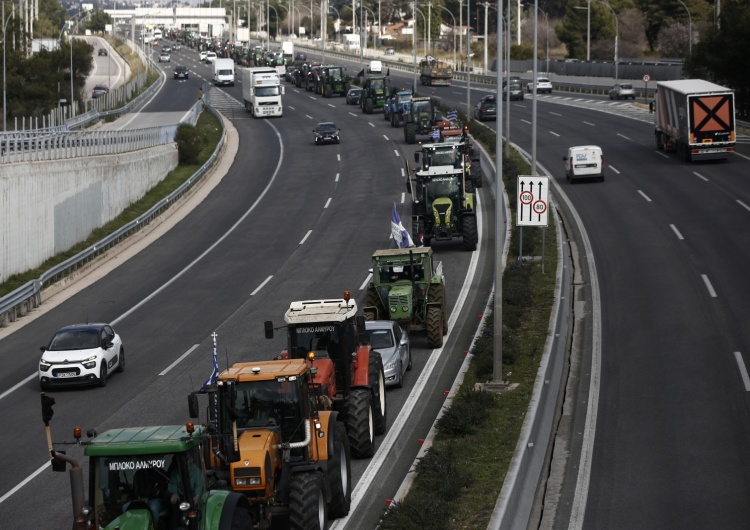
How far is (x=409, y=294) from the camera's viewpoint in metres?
29.8

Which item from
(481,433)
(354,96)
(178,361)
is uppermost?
(354,96)

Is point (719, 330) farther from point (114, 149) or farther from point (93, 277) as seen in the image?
point (114, 149)

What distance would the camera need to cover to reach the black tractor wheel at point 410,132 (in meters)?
70.8

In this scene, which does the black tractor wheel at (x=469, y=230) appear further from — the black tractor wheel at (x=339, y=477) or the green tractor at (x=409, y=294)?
the black tractor wheel at (x=339, y=477)

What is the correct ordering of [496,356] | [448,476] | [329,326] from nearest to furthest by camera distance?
[448,476]
[329,326]
[496,356]

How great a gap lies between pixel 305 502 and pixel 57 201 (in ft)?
111

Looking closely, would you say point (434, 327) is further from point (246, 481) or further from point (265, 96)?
point (265, 96)

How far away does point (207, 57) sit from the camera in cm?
16125

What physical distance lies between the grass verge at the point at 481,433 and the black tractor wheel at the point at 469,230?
693 centimetres

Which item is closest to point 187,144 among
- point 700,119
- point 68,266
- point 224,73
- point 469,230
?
point 68,266

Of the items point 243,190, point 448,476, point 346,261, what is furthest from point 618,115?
point 448,476

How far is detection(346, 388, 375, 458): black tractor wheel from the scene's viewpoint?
19797mm

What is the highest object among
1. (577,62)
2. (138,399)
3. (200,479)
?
(577,62)

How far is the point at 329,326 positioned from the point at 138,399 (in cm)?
792
